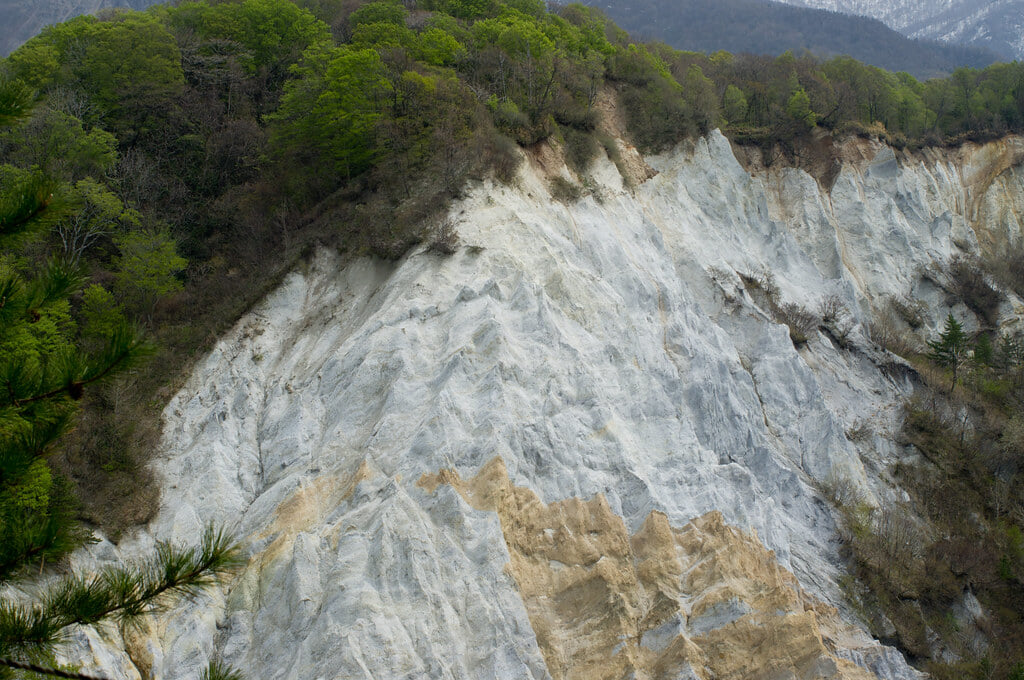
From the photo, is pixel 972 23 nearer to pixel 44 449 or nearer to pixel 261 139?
pixel 261 139

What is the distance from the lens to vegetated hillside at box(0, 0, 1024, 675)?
62.1ft

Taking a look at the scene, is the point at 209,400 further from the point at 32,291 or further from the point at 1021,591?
the point at 1021,591

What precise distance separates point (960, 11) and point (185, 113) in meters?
215

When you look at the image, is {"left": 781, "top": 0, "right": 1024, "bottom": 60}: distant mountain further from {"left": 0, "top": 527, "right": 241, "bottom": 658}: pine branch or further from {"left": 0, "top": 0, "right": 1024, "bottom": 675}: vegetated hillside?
{"left": 0, "top": 527, "right": 241, "bottom": 658}: pine branch

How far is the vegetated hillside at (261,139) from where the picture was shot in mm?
18922

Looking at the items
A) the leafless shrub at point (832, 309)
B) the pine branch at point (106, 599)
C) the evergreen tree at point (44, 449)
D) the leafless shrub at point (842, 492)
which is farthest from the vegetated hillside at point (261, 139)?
the leafless shrub at point (842, 492)

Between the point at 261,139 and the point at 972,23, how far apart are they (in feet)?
665

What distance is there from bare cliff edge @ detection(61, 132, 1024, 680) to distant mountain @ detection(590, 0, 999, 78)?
373 feet

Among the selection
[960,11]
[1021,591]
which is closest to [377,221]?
[1021,591]

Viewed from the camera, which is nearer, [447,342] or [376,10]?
[447,342]

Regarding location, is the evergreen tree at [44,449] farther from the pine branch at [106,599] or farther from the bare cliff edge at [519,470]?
the bare cliff edge at [519,470]

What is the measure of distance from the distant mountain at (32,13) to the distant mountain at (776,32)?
81389mm

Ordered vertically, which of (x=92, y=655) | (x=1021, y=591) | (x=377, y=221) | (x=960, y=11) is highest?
(x=960, y=11)

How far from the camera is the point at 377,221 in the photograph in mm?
21531
